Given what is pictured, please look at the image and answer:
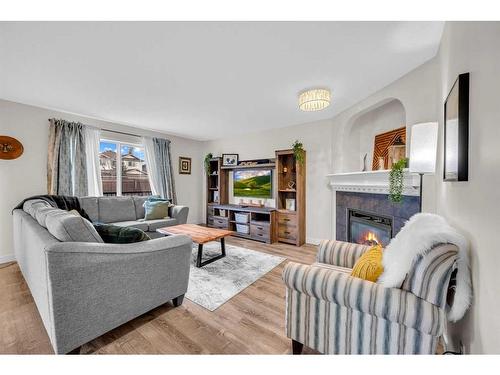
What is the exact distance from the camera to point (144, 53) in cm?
179

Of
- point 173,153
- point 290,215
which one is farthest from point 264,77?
point 173,153

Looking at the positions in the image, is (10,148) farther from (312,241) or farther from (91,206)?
(312,241)

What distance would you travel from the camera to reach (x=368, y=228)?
2809 millimetres

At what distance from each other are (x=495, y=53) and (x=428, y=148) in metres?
0.85

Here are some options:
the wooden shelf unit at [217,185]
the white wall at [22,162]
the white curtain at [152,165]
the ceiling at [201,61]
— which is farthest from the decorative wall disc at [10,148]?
the wooden shelf unit at [217,185]

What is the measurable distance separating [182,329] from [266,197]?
3.09 meters

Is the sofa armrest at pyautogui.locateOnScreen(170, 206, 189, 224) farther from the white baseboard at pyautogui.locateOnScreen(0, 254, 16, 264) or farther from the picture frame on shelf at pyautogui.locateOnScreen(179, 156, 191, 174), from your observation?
the white baseboard at pyautogui.locateOnScreen(0, 254, 16, 264)

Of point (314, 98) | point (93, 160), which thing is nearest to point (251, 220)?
point (314, 98)

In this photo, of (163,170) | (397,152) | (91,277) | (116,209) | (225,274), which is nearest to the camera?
(91,277)

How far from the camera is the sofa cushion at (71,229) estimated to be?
1.33m

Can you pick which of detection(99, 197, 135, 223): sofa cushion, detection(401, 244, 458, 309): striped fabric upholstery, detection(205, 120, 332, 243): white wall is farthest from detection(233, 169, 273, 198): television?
detection(401, 244, 458, 309): striped fabric upholstery

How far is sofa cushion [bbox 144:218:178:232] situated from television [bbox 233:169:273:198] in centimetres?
164

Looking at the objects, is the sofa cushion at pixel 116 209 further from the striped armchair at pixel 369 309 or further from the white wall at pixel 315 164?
the striped armchair at pixel 369 309
